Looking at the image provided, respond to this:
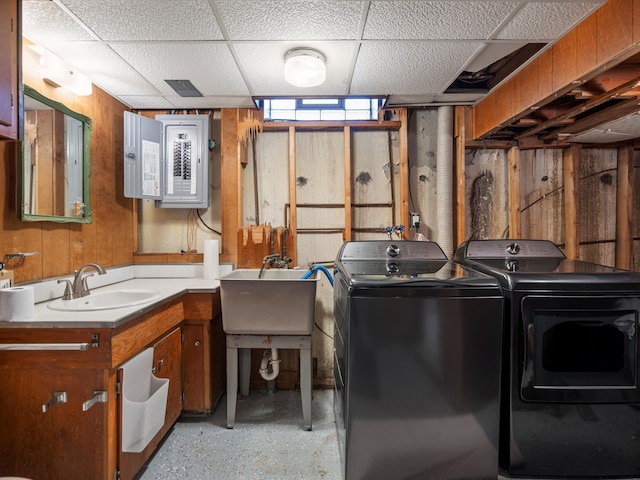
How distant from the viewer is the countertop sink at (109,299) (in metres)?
1.76

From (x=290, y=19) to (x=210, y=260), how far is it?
1.72 metres

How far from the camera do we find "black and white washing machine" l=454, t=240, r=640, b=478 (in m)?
1.62

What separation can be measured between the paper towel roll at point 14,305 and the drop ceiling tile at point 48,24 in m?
1.28

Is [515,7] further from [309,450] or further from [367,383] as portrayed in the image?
[309,450]

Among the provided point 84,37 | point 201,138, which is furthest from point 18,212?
point 201,138

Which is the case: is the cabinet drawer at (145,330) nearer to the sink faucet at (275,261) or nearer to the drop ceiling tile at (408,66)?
the sink faucet at (275,261)

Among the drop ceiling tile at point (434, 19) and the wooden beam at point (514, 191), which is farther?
the wooden beam at point (514, 191)

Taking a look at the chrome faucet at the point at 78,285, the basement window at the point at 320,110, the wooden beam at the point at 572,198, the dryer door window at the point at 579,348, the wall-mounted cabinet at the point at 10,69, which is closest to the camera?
the wall-mounted cabinet at the point at 10,69

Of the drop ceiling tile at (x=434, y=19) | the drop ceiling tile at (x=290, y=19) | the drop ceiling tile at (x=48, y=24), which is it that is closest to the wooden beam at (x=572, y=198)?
the drop ceiling tile at (x=434, y=19)

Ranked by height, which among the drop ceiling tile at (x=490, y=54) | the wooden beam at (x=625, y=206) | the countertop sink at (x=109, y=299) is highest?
the drop ceiling tile at (x=490, y=54)

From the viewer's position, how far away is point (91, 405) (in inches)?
56.5

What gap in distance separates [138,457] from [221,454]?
1.46 feet

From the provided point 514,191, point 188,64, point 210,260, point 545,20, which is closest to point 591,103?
point 545,20

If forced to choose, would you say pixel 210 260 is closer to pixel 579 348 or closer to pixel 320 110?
pixel 320 110
